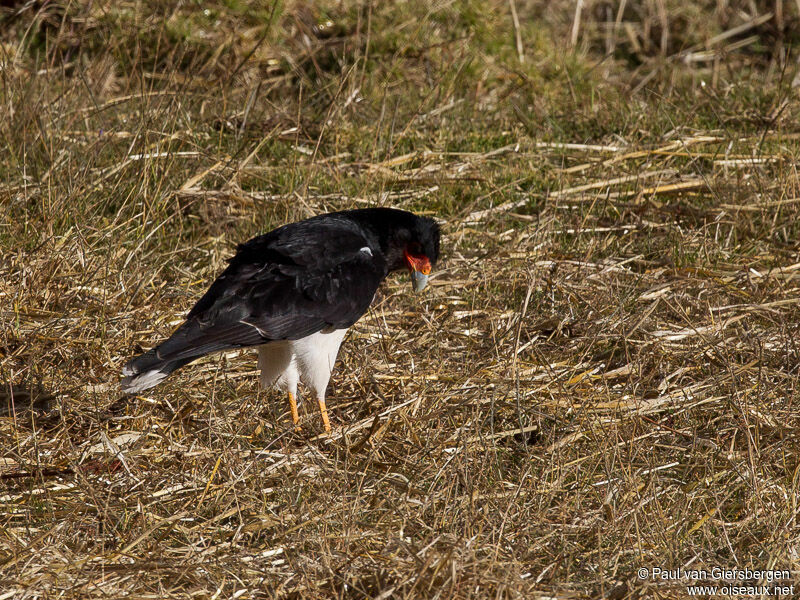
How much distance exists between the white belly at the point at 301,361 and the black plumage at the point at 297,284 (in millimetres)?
86

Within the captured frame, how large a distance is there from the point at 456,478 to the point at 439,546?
344 mm

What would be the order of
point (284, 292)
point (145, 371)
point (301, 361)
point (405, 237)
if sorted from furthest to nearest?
point (405, 237), point (301, 361), point (284, 292), point (145, 371)

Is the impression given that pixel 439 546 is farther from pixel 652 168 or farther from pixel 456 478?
pixel 652 168

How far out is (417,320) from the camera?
14.9 ft

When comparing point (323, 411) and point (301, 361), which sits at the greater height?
point (301, 361)

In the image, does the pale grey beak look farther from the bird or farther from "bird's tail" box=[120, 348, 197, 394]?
"bird's tail" box=[120, 348, 197, 394]

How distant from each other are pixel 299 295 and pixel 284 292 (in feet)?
0.20

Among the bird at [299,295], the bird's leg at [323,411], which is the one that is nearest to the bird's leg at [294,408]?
the bird at [299,295]

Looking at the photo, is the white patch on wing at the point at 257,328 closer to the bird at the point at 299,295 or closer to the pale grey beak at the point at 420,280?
the bird at the point at 299,295

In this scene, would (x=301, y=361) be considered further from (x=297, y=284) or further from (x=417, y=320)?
(x=417, y=320)

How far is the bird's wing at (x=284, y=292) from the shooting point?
3447 millimetres

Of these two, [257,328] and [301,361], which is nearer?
[257,328]

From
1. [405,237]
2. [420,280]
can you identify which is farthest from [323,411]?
[405,237]

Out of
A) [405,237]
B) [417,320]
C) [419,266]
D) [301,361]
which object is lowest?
[417,320]
